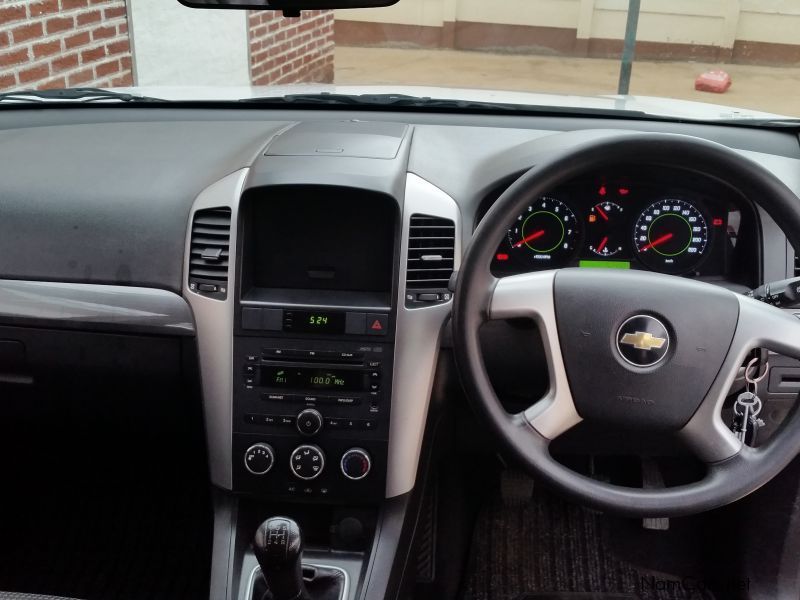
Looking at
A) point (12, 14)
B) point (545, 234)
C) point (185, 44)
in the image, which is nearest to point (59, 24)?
point (12, 14)

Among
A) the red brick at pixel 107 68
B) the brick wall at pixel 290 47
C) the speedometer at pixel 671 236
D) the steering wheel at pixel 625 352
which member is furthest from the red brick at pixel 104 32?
the steering wheel at pixel 625 352

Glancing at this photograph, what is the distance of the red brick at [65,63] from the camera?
3807 millimetres

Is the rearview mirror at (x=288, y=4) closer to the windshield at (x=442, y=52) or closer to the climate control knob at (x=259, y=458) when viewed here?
the windshield at (x=442, y=52)

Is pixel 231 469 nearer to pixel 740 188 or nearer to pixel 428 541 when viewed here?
pixel 428 541

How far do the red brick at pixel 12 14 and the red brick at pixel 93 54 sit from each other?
456 mm

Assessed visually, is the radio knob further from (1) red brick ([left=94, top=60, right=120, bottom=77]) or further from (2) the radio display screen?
(1) red brick ([left=94, top=60, right=120, bottom=77])

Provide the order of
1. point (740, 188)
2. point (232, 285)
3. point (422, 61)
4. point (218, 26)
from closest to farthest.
Answer: point (740, 188) < point (232, 285) < point (218, 26) < point (422, 61)

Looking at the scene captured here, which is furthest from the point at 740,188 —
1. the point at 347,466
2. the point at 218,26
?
the point at 218,26

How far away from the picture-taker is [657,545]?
2.46m

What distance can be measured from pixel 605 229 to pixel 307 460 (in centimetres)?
78

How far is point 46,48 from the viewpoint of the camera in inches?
147

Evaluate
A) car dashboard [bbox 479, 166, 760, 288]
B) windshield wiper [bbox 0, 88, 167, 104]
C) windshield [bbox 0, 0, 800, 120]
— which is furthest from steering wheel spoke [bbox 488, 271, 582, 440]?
windshield wiper [bbox 0, 88, 167, 104]

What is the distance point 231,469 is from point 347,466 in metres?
0.24

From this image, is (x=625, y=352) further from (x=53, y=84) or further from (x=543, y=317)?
(x=53, y=84)
